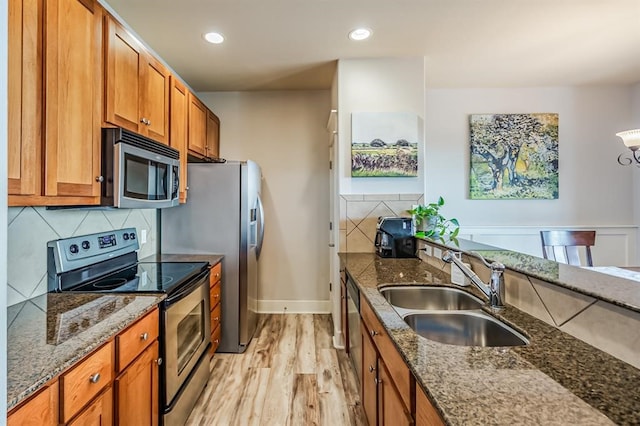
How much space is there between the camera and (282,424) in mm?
1922

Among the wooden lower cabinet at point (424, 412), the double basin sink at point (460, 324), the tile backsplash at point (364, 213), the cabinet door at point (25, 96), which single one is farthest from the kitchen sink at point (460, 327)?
the cabinet door at point (25, 96)

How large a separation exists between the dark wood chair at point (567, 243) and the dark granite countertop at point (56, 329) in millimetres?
3131

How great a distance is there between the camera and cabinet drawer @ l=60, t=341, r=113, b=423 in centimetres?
98

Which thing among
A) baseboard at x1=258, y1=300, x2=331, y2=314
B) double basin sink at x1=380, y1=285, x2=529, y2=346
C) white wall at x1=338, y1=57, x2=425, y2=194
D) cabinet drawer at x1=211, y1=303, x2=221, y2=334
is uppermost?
white wall at x1=338, y1=57, x2=425, y2=194

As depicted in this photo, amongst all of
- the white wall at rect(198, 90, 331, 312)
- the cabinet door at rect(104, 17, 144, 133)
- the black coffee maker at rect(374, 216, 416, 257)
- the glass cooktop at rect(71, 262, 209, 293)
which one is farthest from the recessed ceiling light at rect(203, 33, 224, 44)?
the black coffee maker at rect(374, 216, 416, 257)

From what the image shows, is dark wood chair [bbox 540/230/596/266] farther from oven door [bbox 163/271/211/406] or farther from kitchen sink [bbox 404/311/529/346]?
oven door [bbox 163/271/211/406]

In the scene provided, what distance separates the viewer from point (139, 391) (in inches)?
56.2

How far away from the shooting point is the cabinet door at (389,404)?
1055mm

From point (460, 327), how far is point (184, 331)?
5.06 ft

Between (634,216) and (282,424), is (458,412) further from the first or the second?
(634,216)

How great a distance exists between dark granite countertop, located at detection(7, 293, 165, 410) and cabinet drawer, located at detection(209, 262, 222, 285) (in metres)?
0.94

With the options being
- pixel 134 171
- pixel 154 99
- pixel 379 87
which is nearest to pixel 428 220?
pixel 379 87

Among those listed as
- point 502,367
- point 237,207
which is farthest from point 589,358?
point 237,207

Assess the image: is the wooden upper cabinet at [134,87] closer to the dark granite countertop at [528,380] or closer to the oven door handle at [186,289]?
the oven door handle at [186,289]
